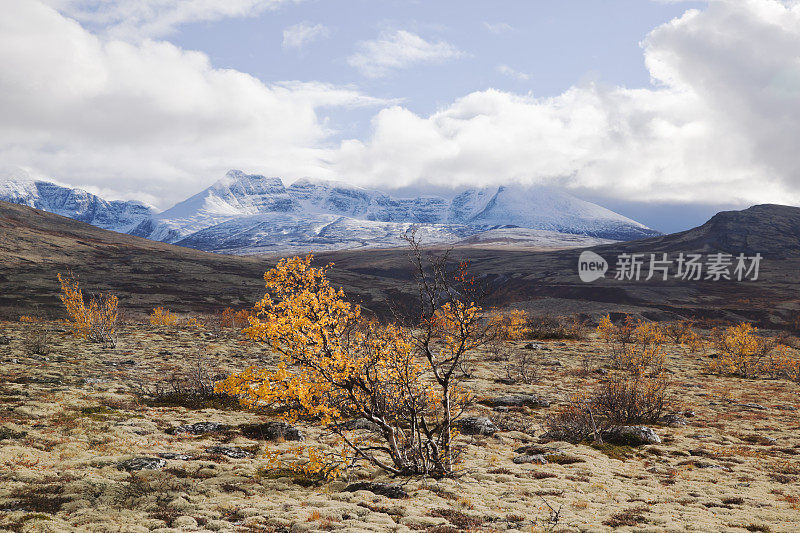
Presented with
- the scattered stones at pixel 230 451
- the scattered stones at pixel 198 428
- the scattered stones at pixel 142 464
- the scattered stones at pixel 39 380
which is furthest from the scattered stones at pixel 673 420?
the scattered stones at pixel 39 380

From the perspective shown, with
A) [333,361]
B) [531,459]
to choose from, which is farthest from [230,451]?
[531,459]

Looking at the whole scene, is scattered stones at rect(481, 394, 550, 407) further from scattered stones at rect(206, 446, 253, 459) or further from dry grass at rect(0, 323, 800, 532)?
scattered stones at rect(206, 446, 253, 459)

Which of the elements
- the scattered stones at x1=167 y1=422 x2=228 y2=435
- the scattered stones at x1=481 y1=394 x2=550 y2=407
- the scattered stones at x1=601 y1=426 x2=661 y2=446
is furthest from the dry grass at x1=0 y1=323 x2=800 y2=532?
the scattered stones at x1=481 y1=394 x2=550 y2=407

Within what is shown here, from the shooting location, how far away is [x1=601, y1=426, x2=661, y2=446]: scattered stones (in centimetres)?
2031

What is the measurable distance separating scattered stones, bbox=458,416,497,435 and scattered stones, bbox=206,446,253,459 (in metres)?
10.5

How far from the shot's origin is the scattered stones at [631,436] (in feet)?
66.6

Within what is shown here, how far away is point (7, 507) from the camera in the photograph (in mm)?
10484

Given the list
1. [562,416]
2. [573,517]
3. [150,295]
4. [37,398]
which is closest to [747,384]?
[562,416]

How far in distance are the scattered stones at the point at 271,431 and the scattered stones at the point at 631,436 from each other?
1469 centimetres

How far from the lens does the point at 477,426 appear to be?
862 inches

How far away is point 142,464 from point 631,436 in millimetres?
20662

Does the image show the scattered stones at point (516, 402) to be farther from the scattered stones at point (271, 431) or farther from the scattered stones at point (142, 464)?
the scattered stones at point (142, 464)

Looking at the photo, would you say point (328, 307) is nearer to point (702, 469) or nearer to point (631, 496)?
point (631, 496)

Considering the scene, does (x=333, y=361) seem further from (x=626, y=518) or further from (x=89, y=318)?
(x=89, y=318)
